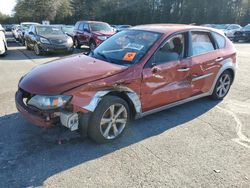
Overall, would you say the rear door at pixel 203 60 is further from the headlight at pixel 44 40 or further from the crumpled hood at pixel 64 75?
the headlight at pixel 44 40

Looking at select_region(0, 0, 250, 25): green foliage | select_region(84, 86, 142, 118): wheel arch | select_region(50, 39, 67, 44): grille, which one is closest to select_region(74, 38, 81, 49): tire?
select_region(50, 39, 67, 44): grille

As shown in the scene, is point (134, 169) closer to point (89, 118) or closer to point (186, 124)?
point (89, 118)

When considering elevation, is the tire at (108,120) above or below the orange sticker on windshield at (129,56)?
below

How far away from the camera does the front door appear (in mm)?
4195

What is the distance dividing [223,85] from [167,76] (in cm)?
208

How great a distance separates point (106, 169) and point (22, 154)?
45.9 inches

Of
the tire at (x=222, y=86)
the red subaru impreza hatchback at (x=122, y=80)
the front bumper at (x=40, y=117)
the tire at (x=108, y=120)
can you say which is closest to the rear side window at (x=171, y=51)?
the red subaru impreza hatchback at (x=122, y=80)

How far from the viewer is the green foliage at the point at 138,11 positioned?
42.5 metres

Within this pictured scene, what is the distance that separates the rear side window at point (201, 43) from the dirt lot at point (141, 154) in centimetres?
120

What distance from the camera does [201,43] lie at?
5180 millimetres

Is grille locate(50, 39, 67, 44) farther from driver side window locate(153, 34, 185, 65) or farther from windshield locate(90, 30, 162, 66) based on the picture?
driver side window locate(153, 34, 185, 65)

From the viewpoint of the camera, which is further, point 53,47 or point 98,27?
point 98,27

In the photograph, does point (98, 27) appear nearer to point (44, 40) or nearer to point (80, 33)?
point (80, 33)

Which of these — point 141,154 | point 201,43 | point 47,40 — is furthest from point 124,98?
point 47,40
